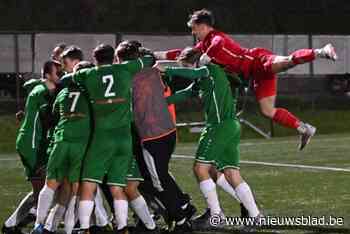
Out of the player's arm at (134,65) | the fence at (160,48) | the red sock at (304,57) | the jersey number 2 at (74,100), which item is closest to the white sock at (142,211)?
the jersey number 2 at (74,100)

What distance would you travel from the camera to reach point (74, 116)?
35.6ft

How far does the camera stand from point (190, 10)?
133ft

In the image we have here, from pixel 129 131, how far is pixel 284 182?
579 cm

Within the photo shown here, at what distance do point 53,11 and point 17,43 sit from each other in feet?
30.9

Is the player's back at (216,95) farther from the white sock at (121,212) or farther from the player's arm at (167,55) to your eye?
the white sock at (121,212)

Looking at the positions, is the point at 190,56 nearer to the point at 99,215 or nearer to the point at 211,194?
the point at 211,194

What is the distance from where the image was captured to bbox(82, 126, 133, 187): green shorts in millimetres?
10727

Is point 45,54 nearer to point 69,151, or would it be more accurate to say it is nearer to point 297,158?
point 297,158

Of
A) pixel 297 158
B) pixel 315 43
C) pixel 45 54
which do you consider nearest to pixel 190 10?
pixel 315 43

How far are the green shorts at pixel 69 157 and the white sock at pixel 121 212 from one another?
47 centimetres

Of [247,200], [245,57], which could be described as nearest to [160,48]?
[245,57]

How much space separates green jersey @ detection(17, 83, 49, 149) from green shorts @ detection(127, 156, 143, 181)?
0.97 meters

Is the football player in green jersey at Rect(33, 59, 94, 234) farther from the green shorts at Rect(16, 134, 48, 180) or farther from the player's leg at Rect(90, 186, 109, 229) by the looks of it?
the green shorts at Rect(16, 134, 48, 180)

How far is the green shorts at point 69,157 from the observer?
1080 cm
